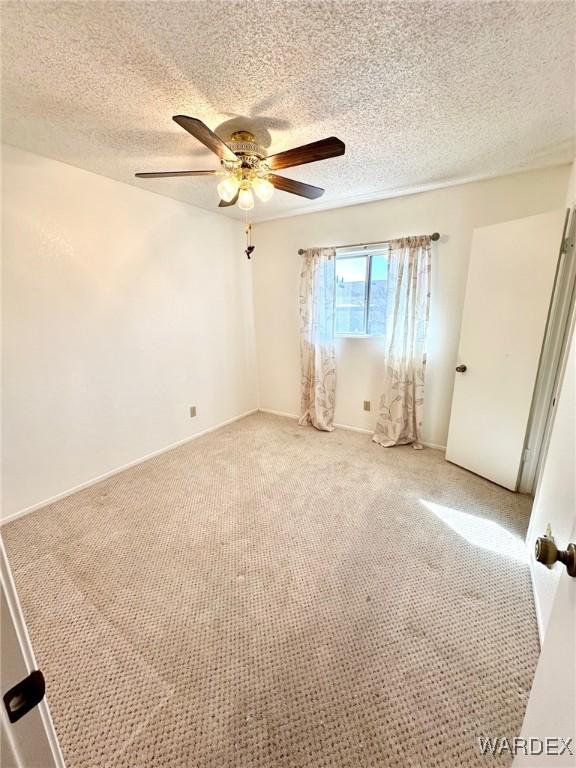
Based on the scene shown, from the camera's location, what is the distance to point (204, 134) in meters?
1.33

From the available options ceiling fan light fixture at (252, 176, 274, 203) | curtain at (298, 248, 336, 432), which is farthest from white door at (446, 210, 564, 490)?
ceiling fan light fixture at (252, 176, 274, 203)

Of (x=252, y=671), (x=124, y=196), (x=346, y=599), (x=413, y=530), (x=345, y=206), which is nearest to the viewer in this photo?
(x=252, y=671)

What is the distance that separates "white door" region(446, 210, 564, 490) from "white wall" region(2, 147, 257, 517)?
8.09ft

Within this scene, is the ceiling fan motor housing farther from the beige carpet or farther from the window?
the beige carpet

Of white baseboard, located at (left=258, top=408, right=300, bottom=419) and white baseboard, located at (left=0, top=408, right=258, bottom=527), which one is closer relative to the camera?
white baseboard, located at (left=0, top=408, right=258, bottom=527)

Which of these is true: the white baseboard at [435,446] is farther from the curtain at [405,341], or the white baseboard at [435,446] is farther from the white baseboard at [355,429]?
the white baseboard at [355,429]

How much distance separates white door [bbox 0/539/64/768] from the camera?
418 mm

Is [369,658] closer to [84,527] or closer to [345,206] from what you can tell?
[84,527]

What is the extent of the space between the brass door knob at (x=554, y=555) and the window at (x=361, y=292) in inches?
103

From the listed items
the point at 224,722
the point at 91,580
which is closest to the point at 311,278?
the point at 91,580

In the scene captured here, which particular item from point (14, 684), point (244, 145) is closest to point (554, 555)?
point (14, 684)

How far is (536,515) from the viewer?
5.48 ft

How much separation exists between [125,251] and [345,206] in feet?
6.81

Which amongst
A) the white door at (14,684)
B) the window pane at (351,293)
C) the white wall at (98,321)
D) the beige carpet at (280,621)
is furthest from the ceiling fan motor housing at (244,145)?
the beige carpet at (280,621)
